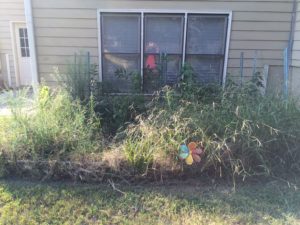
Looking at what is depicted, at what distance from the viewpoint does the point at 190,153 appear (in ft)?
8.87

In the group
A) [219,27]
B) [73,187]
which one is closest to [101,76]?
[219,27]

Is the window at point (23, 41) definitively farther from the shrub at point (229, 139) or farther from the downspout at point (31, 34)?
the shrub at point (229, 139)

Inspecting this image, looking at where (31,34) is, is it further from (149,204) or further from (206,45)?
(149,204)

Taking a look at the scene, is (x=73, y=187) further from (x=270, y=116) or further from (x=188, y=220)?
(x=270, y=116)

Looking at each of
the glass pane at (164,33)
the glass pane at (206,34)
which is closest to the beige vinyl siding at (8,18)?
the glass pane at (164,33)

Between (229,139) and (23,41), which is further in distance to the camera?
(23,41)

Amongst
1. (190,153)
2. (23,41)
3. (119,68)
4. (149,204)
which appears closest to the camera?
(149,204)

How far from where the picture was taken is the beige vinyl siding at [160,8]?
4.29m

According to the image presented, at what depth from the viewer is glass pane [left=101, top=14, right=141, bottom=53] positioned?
4.39 metres

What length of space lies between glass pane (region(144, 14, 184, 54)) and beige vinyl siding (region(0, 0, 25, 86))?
437 centimetres

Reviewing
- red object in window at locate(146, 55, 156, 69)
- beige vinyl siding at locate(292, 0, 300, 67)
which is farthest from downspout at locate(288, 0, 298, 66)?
red object in window at locate(146, 55, 156, 69)

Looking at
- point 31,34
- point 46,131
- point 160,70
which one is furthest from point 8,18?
point 46,131

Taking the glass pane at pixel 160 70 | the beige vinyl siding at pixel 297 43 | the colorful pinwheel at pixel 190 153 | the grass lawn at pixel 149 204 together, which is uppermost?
the beige vinyl siding at pixel 297 43

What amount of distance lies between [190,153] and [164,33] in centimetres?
243
